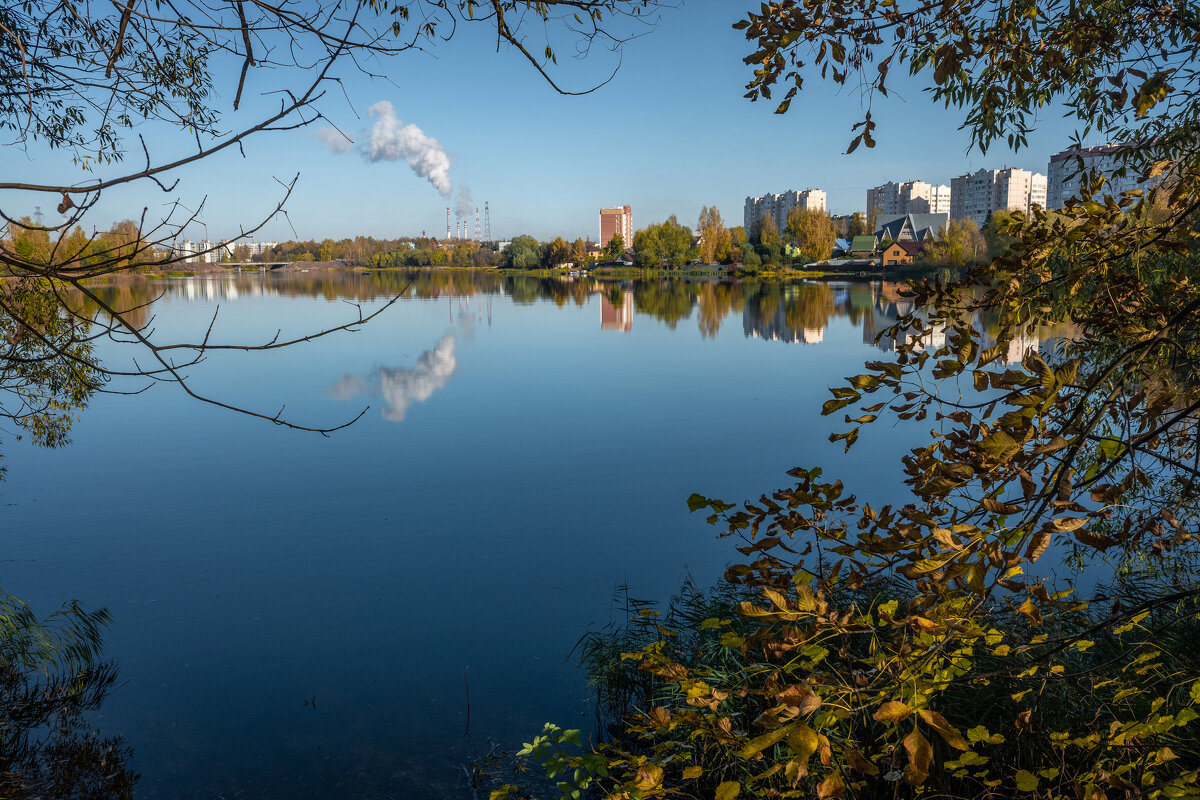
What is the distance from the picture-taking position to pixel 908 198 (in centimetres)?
12706

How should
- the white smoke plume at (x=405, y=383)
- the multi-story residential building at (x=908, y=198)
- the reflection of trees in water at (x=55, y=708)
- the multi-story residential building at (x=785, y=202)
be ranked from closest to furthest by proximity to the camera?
the reflection of trees in water at (x=55, y=708) < the white smoke plume at (x=405, y=383) < the multi-story residential building at (x=908, y=198) < the multi-story residential building at (x=785, y=202)

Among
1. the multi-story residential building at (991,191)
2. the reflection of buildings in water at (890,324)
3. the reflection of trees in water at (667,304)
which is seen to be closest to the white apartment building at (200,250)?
the reflection of buildings in water at (890,324)

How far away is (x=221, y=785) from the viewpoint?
409 centimetres

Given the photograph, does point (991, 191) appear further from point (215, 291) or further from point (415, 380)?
point (415, 380)

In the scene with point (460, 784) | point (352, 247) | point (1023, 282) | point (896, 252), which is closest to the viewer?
point (1023, 282)

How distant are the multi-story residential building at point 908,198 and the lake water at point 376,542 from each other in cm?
12338

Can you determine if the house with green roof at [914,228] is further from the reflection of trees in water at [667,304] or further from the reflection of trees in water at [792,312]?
the reflection of trees in water at [667,304]

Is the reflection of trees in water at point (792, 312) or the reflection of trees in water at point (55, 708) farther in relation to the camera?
the reflection of trees in water at point (792, 312)

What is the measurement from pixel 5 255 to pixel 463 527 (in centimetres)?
577

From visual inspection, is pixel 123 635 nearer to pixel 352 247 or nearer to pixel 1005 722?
pixel 1005 722

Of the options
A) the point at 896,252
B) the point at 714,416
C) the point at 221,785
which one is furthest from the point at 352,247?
the point at 221,785

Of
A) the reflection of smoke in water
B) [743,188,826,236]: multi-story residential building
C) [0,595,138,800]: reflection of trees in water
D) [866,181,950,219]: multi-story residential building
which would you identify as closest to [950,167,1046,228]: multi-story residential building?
[866,181,950,219]: multi-story residential building

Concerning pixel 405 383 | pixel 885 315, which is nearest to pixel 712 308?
pixel 885 315

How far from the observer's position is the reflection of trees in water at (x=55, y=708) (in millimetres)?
4039
